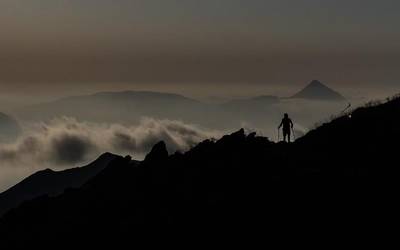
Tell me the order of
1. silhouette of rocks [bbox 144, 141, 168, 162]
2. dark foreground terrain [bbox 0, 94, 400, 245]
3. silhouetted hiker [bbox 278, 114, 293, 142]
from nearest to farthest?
dark foreground terrain [bbox 0, 94, 400, 245] < silhouette of rocks [bbox 144, 141, 168, 162] < silhouetted hiker [bbox 278, 114, 293, 142]

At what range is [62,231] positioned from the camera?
3662 cm

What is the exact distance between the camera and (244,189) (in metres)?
30.6

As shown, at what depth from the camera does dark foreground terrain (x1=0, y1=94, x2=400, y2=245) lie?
2722 centimetres

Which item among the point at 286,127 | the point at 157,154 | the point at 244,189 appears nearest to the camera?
the point at 244,189

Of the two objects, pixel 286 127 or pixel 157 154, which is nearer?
pixel 157 154

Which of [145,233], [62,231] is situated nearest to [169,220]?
[145,233]

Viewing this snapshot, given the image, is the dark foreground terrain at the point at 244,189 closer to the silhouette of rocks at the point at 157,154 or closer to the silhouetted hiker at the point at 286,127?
the silhouette of rocks at the point at 157,154

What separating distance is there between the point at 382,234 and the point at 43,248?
20499 mm

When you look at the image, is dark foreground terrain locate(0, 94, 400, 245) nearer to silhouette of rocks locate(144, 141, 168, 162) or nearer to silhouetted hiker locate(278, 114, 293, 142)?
silhouette of rocks locate(144, 141, 168, 162)

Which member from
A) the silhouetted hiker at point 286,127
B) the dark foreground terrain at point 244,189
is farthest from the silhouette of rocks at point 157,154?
the silhouetted hiker at point 286,127

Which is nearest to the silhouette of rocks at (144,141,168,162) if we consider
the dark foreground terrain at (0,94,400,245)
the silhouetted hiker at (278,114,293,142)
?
the dark foreground terrain at (0,94,400,245)

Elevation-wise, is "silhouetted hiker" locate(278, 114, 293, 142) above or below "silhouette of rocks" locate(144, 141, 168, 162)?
above

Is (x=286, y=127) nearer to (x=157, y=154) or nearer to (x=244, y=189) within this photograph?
(x=157, y=154)

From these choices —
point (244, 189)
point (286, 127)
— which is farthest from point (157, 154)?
point (244, 189)
